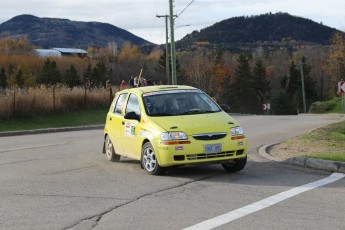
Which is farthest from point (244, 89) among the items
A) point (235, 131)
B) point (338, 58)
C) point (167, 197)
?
point (167, 197)

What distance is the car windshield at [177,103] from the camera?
10.2 m

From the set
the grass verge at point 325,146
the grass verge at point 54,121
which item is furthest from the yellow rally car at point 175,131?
the grass verge at point 54,121

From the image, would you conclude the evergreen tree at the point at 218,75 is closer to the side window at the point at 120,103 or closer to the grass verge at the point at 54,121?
the grass verge at the point at 54,121

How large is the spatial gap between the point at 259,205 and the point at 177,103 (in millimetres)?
3785

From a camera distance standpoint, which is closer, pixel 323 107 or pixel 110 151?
pixel 110 151

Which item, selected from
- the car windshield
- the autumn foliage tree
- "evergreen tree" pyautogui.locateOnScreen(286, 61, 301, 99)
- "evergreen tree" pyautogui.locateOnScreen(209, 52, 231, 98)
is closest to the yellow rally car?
the car windshield

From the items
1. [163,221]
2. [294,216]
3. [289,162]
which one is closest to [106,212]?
[163,221]

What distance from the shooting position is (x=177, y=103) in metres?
10.5

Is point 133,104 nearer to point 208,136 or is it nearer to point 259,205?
point 208,136

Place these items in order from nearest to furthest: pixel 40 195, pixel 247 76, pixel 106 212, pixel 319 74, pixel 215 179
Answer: pixel 106 212 < pixel 40 195 < pixel 215 179 < pixel 247 76 < pixel 319 74

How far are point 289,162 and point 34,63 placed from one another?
374 feet

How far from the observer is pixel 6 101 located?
27.7 m

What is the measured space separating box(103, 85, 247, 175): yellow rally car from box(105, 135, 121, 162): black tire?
1.17 ft

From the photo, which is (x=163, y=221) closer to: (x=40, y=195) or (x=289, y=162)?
(x=40, y=195)
